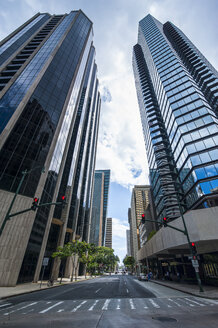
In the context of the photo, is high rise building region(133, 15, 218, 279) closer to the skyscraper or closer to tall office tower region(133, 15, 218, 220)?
tall office tower region(133, 15, 218, 220)

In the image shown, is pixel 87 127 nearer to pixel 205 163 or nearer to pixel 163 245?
pixel 205 163

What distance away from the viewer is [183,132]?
49.6m

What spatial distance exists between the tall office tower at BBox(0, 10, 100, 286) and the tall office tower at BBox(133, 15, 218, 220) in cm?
2552

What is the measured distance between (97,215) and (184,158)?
107 metres

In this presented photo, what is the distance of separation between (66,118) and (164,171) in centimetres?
3880

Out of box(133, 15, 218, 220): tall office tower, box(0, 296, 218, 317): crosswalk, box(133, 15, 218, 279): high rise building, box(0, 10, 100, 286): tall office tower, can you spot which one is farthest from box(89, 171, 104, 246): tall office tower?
box(0, 296, 218, 317): crosswalk

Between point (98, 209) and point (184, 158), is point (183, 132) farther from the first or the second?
point (98, 209)

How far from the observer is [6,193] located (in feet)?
82.9

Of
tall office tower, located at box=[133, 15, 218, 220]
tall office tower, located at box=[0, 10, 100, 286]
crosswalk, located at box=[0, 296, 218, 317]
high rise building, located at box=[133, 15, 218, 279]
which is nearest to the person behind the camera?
crosswalk, located at box=[0, 296, 218, 317]

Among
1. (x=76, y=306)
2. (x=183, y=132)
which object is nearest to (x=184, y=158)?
(x=183, y=132)

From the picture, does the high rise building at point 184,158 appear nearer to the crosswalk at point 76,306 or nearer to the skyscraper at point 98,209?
the crosswalk at point 76,306

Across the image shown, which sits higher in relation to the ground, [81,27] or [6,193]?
[81,27]

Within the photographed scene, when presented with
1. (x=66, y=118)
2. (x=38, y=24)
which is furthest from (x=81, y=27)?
(x=66, y=118)

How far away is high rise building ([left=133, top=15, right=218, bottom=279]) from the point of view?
23.8 metres
